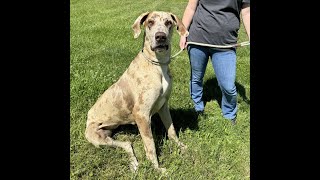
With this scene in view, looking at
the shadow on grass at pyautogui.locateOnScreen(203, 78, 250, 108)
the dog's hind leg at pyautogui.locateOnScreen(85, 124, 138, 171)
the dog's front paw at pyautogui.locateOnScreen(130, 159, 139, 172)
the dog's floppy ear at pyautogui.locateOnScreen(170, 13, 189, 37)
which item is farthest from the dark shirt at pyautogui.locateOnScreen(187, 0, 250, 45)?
the dog's front paw at pyautogui.locateOnScreen(130, 159, 139, 172)

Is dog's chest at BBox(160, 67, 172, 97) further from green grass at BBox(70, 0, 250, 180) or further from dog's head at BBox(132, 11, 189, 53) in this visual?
green grass at BBox(70, 0, 250, 180)

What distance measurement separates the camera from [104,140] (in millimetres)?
4133

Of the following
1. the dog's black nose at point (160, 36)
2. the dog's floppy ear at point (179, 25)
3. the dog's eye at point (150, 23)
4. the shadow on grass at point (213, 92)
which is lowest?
the shadow on grass at point (213, 92)

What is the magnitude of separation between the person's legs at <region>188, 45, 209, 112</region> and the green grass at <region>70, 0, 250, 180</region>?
169 millimetres

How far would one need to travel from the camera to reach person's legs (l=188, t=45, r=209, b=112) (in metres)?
4.98

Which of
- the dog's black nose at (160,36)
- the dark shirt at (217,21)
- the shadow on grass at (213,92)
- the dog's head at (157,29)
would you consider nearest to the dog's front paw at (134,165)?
the dog's head at (157,29)

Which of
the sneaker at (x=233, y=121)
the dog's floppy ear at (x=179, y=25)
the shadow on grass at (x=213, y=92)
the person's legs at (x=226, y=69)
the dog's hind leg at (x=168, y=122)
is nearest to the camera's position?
the dog's floppy ear at (x=179, y=25)

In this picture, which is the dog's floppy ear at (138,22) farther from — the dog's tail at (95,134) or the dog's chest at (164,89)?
the dog's tail at (95,134)

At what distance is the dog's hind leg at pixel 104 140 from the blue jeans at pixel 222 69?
5.37ft

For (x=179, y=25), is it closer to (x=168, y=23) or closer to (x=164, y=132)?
(x=168, y=23)

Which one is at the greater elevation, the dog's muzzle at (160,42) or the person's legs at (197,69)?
the dog's muzzle at (160,42)

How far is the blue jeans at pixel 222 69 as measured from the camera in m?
4.89

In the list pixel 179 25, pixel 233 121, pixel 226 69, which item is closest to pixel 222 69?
pixel 226 69
